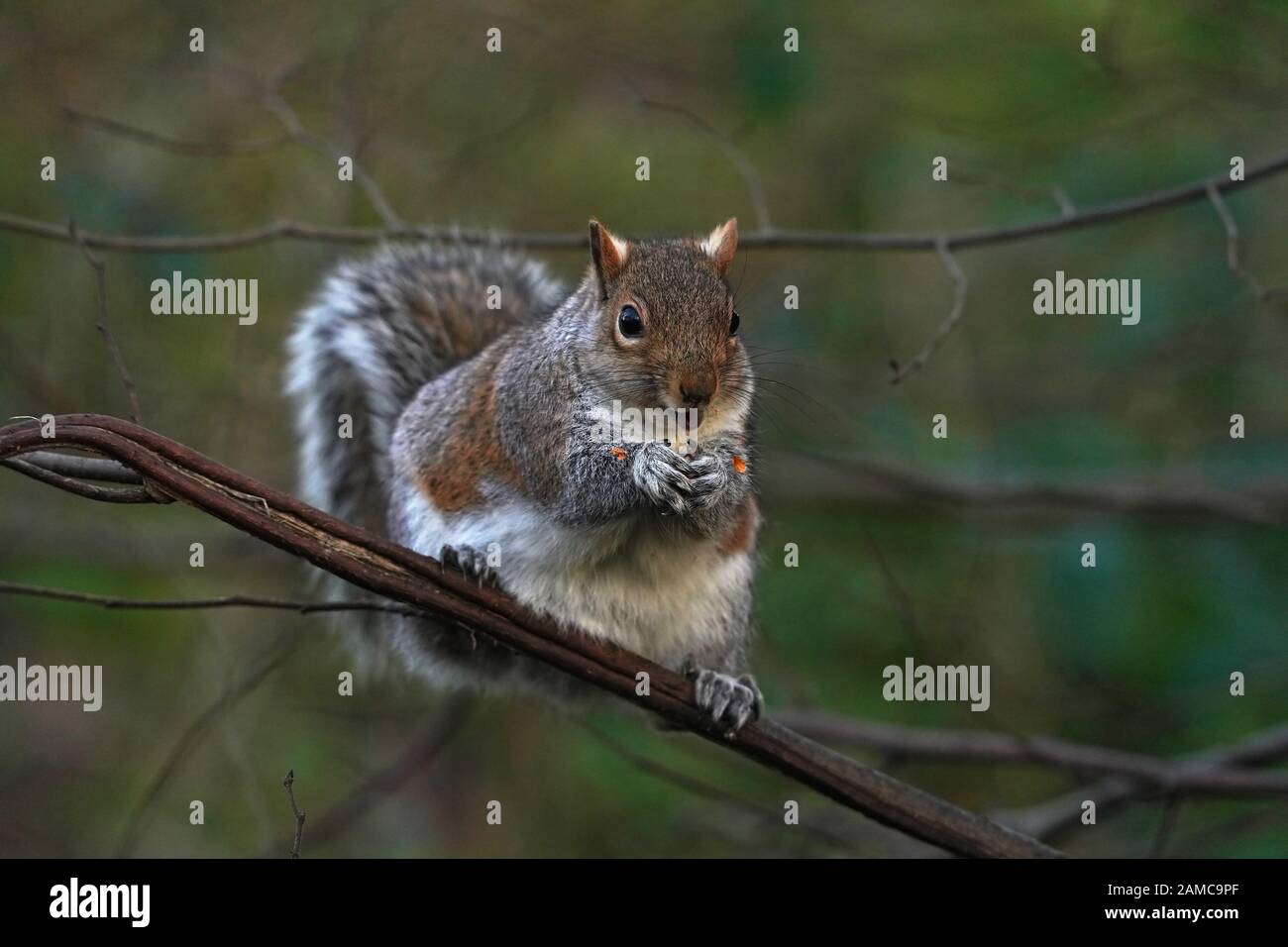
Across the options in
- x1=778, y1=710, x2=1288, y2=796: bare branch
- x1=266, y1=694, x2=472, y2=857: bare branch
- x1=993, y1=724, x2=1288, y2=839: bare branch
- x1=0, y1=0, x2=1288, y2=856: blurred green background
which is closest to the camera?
x1=778, y1=710, x2=1288, y2=796: bare branch

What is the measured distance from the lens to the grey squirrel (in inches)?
112

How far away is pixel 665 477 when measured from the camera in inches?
109

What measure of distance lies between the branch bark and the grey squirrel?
17cm

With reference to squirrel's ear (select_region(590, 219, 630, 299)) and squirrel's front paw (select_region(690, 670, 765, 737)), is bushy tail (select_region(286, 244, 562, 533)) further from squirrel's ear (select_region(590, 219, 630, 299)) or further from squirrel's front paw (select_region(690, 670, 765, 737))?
squirrel's front paw (select_region(690, 670, 765, 737))

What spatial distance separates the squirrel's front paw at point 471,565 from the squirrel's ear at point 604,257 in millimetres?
597

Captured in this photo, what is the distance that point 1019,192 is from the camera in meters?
3.28

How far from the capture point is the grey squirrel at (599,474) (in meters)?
2.85

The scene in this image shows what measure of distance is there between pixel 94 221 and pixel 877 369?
2556mm

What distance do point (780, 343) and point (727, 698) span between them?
6.02ft

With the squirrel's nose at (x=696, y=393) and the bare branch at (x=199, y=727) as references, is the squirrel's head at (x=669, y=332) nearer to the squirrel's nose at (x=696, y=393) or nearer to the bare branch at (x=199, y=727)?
the squirrel's nose at (x=696, y=393)

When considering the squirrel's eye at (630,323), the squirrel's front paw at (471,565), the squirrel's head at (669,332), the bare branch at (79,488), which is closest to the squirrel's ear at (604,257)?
the squirrel's head at (669,332)

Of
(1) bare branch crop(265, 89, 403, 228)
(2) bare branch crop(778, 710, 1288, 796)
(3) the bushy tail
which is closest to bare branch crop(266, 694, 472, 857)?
(3) the bushy tail

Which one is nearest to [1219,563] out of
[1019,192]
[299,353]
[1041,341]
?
[1041,341]
